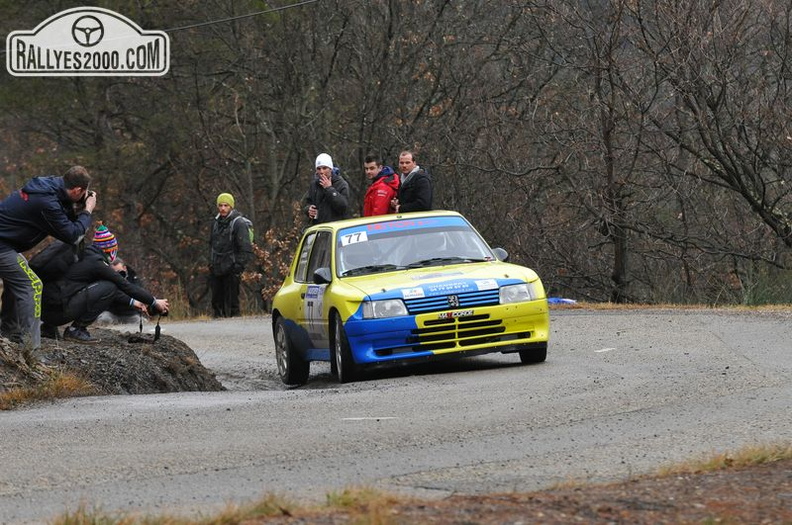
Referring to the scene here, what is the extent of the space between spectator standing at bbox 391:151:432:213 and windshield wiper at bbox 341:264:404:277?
4.10 meters

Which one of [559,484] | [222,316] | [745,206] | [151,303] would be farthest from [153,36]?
[559,484]

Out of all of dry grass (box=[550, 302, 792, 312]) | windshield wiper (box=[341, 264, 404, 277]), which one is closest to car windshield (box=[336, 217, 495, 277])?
windshield wiper (box=[341, 264, 404, 277])

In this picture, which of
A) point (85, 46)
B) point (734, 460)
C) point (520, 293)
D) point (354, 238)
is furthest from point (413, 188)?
point (85, 46)

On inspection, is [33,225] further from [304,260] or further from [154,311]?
[304,260]

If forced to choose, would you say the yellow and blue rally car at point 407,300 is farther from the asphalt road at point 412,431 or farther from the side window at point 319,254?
the asphalt road at point 412,431

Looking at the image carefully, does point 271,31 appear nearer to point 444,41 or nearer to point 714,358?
point 444,41

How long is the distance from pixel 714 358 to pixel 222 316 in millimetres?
13927

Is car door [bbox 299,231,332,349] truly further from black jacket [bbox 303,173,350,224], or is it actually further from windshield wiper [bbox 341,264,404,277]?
black jacket [bbox 303,173,350,224]

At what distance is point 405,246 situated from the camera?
15.0m

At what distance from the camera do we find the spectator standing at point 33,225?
1438 cm

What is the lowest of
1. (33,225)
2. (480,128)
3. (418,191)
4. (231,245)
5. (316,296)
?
(316,296)

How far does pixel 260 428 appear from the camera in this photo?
1023 centimetres

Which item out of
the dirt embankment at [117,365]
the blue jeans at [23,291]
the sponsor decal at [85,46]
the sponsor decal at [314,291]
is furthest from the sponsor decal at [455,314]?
the sponsor decal at [85,46]

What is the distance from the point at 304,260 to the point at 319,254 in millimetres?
582
